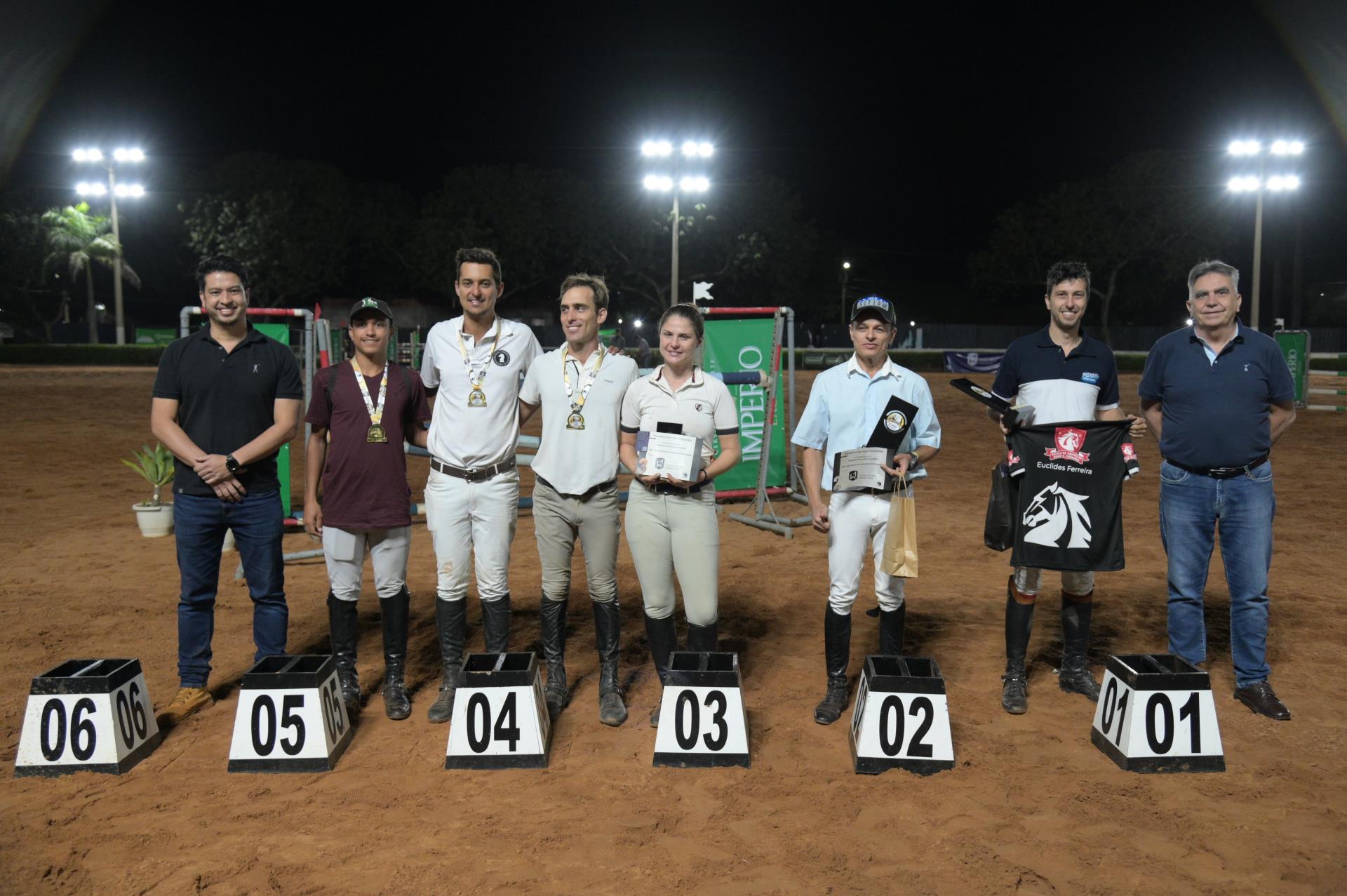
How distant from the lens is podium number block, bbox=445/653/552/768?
3.89 m

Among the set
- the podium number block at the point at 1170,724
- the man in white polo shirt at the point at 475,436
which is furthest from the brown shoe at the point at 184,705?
the podium number block at the point at 1170,724

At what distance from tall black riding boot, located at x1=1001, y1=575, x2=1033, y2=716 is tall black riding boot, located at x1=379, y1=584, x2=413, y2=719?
2.84 m

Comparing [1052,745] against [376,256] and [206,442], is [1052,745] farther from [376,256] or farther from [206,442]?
[376,256]

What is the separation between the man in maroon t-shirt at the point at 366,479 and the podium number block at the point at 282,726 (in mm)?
294

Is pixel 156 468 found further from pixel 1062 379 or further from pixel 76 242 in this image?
pixel 76 242

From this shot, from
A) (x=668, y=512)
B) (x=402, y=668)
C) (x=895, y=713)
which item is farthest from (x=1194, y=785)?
(x=402, y=668)

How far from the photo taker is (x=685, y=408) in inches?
163

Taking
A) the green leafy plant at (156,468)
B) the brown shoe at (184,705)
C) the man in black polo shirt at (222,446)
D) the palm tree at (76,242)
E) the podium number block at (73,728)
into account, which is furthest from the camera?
the palm tree at (76,242)

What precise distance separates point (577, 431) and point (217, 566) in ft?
6.01

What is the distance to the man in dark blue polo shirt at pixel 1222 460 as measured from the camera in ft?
13.9

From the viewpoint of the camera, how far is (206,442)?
14.0 ft

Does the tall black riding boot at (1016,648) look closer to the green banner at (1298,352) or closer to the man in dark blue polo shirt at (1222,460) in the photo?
the man in dark blue polo shirt at (1222,460)

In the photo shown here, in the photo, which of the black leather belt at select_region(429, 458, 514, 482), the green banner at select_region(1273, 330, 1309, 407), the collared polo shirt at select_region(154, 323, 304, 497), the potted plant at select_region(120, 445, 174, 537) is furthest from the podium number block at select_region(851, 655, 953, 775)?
the green banner at select_region(1273, 330, 1309, 407)

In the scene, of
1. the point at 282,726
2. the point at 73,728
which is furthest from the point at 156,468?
the point at 282,726
